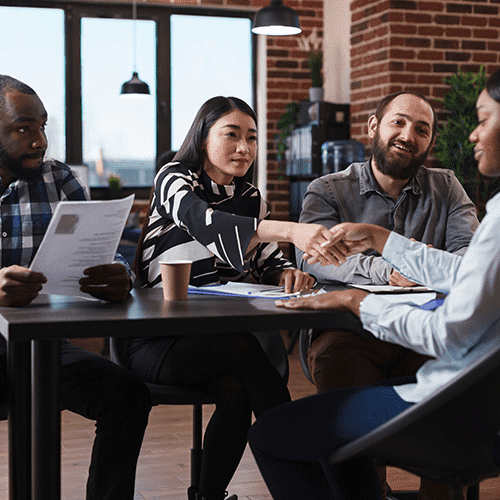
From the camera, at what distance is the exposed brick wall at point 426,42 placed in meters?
4.82

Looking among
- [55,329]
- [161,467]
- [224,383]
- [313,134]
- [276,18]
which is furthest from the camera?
[313,134]

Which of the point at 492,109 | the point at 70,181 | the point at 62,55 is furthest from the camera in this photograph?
the point at 62,55

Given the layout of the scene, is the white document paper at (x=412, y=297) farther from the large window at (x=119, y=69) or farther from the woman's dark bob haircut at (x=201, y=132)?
the large window at (x=119, y=69)

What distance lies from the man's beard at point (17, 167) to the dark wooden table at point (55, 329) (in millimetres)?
467

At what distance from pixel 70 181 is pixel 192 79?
176 inches

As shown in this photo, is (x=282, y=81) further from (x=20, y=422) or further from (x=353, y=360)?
(x=20, y=422)

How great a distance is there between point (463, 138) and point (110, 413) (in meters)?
3.53

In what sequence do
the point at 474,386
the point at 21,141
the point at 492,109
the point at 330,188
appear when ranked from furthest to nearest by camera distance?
1. the point at 330,188
2. the point at 21,141
3. the point at 492,109
4. the point at 474,386

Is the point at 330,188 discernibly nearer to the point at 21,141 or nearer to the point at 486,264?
the point at 21,141

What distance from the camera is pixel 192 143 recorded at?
2176 mm

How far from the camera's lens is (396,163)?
2395mm

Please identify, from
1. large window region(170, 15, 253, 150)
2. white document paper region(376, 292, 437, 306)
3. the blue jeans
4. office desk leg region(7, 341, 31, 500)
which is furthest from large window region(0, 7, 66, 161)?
the blue jeans

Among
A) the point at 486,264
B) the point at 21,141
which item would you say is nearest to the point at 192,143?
the point at 21,141

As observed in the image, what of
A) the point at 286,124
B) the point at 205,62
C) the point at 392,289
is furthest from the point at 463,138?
the point at 392,289
